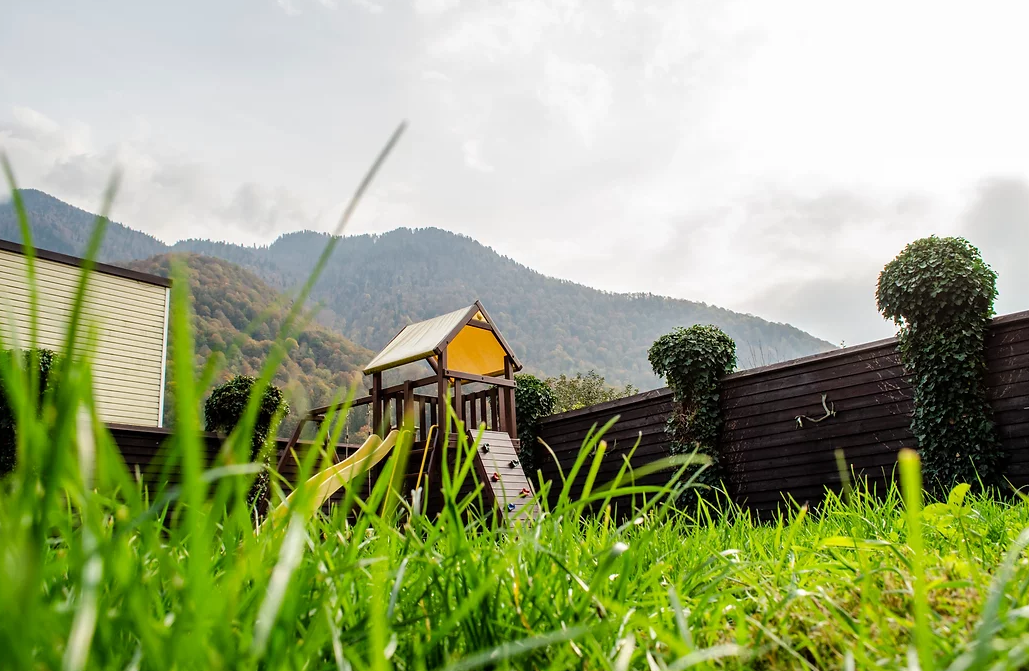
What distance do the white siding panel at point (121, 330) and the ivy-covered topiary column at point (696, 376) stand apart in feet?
31.8

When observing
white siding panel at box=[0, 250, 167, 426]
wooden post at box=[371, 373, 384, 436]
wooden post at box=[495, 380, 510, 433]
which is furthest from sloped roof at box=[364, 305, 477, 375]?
white siding panel at box=[0, 250, 167, 426]

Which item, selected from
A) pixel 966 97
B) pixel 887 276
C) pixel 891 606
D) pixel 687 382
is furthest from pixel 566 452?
pixel 891 606

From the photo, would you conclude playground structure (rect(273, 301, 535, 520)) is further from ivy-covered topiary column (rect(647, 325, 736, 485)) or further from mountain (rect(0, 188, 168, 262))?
mountain (rect(0, 188, 168, 262))

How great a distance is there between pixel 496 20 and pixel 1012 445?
632 cm

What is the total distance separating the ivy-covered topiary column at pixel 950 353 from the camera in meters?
6.02

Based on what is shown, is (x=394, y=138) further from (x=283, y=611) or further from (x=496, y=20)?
(x=496, y=20)

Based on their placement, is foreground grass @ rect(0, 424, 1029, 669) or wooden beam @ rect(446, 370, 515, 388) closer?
foreground grass @ rect(0, 424, 1029, 669)

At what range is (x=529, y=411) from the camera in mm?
10414

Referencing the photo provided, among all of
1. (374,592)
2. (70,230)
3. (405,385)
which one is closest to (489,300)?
(70,230)

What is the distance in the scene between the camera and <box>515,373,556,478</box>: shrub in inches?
400

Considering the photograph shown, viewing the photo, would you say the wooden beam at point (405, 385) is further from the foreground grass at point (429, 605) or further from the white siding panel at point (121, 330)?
the foreground grass at point (429, 605)

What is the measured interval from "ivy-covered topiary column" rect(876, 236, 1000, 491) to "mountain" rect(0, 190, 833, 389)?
47.7 m

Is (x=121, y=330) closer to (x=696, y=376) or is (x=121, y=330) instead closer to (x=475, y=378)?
(x=475, y=378)

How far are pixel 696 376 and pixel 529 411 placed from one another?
9.95ft
